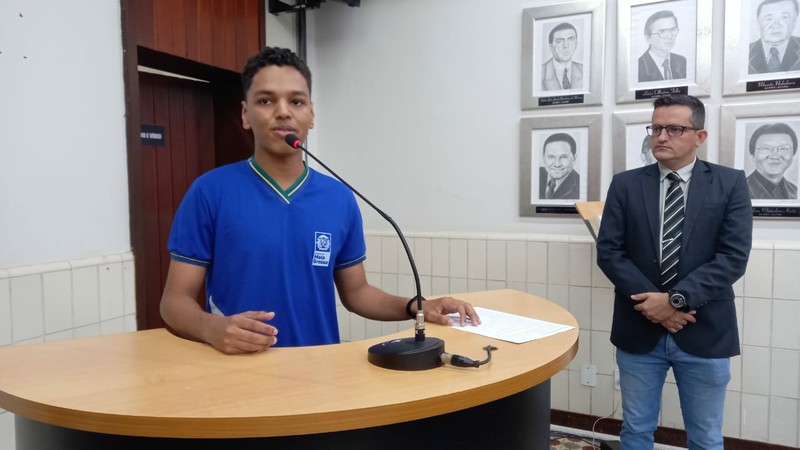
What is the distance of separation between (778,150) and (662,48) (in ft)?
2.58

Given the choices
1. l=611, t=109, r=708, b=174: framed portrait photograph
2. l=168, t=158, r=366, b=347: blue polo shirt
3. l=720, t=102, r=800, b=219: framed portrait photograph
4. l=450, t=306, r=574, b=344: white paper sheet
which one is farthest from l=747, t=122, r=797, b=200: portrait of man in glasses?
l=168, t=158, r=366, b=347: blue polo shirt

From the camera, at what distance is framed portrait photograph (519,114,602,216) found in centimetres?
318

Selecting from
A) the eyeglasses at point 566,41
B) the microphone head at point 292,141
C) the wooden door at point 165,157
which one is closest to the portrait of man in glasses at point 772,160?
the eyeglasses at point 566,41

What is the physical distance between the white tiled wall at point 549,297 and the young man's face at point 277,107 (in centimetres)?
130

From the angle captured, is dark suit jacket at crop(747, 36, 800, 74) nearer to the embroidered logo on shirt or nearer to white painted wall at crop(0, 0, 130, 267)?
the embroidered logo on shirt

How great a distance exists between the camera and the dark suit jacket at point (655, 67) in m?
2.99

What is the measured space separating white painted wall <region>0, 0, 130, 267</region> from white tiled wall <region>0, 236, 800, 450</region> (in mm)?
134

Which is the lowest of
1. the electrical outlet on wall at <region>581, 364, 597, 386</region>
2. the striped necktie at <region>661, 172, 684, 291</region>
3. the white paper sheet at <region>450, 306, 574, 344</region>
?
the electrical outlet on wall at <region>581, 364, 597, 386</region>

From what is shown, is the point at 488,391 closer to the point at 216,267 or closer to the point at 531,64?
the point at 216,267

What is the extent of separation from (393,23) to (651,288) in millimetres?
2408

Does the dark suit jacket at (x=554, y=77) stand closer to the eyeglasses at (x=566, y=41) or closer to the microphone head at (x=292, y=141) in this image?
the eyeglasses at (x=566, y=41)

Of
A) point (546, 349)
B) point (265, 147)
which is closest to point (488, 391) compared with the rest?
point (546, 349)

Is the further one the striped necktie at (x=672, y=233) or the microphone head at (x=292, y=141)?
the striped necktie at (x=672, y=233)

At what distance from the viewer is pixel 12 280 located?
2.10m
